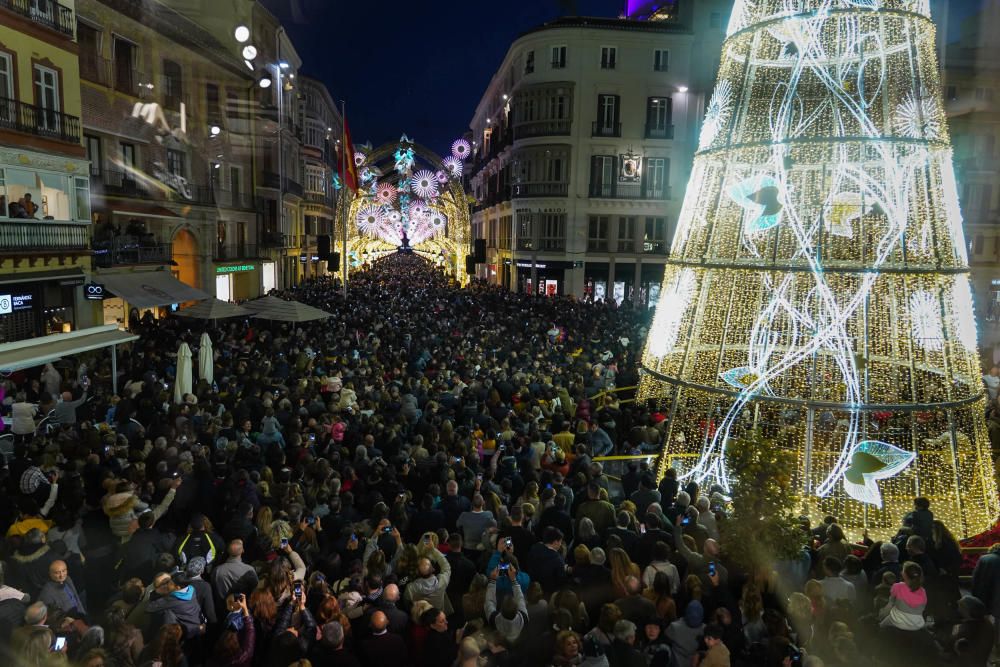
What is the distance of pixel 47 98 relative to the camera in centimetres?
1912

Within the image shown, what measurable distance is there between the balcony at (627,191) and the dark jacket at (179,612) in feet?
117

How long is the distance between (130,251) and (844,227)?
23.0m

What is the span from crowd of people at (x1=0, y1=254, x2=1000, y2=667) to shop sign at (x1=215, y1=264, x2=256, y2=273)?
21.1 meters

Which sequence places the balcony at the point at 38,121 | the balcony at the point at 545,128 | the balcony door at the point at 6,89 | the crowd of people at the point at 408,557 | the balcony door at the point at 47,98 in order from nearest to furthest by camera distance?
the crowd of people at the point at 408,557
the balcony door at the point at 6,89
the balcony at the point at 38,121
the balcony door at the point at 47,98
the balcony at the point at 545,128

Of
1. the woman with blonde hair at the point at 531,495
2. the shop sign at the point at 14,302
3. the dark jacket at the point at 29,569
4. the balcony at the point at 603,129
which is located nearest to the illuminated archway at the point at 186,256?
the shop sign at the point at 14,302

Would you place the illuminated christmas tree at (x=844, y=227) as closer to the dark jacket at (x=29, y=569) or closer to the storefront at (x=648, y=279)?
the dark jacket at (x=29, y=569)

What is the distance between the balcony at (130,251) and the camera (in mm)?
22656

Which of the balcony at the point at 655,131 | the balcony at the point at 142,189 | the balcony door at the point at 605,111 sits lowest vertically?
the balcony at the point at 142,189

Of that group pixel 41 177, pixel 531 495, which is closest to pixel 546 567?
pixel 531 495

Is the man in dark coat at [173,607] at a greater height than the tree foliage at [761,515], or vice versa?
the tree foliage at [761,515]

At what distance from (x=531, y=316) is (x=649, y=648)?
69.1 ft

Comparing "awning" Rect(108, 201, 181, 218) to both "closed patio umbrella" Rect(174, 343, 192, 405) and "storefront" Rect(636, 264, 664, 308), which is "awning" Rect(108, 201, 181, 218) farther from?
"storefront" Rect(636, 264, 664, 308)

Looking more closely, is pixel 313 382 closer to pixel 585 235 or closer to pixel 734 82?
pixel 734 82


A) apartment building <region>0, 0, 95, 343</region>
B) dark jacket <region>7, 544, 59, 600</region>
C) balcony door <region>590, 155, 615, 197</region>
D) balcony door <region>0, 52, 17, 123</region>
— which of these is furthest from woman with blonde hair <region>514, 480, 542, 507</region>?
balcony door <region>590, 155, 615, 197</region>
